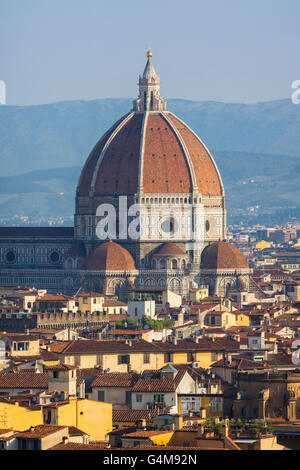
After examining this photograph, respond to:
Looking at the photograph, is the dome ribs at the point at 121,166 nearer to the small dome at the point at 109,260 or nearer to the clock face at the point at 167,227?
the clock face at the point at 167,227

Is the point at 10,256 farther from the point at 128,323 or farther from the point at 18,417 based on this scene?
the point at 18,417

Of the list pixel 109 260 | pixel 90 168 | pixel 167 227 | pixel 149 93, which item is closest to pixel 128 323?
pixel 109 260

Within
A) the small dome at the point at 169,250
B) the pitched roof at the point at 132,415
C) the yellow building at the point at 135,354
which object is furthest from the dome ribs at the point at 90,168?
the pitched roof at the point at 132,415

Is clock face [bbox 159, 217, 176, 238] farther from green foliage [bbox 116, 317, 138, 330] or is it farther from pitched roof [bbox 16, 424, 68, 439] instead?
pitched roof [bbox 16, 424, 68, 439]

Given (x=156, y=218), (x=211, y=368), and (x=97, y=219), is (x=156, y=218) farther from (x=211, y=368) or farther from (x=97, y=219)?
(x=211, y=368)

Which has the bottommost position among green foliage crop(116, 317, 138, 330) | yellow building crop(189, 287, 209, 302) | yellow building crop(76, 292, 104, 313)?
green foliage crop(116, 317, 138, 330)

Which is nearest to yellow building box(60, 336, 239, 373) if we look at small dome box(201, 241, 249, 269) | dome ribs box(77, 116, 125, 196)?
small dome box(201, 241, 249, 269)
